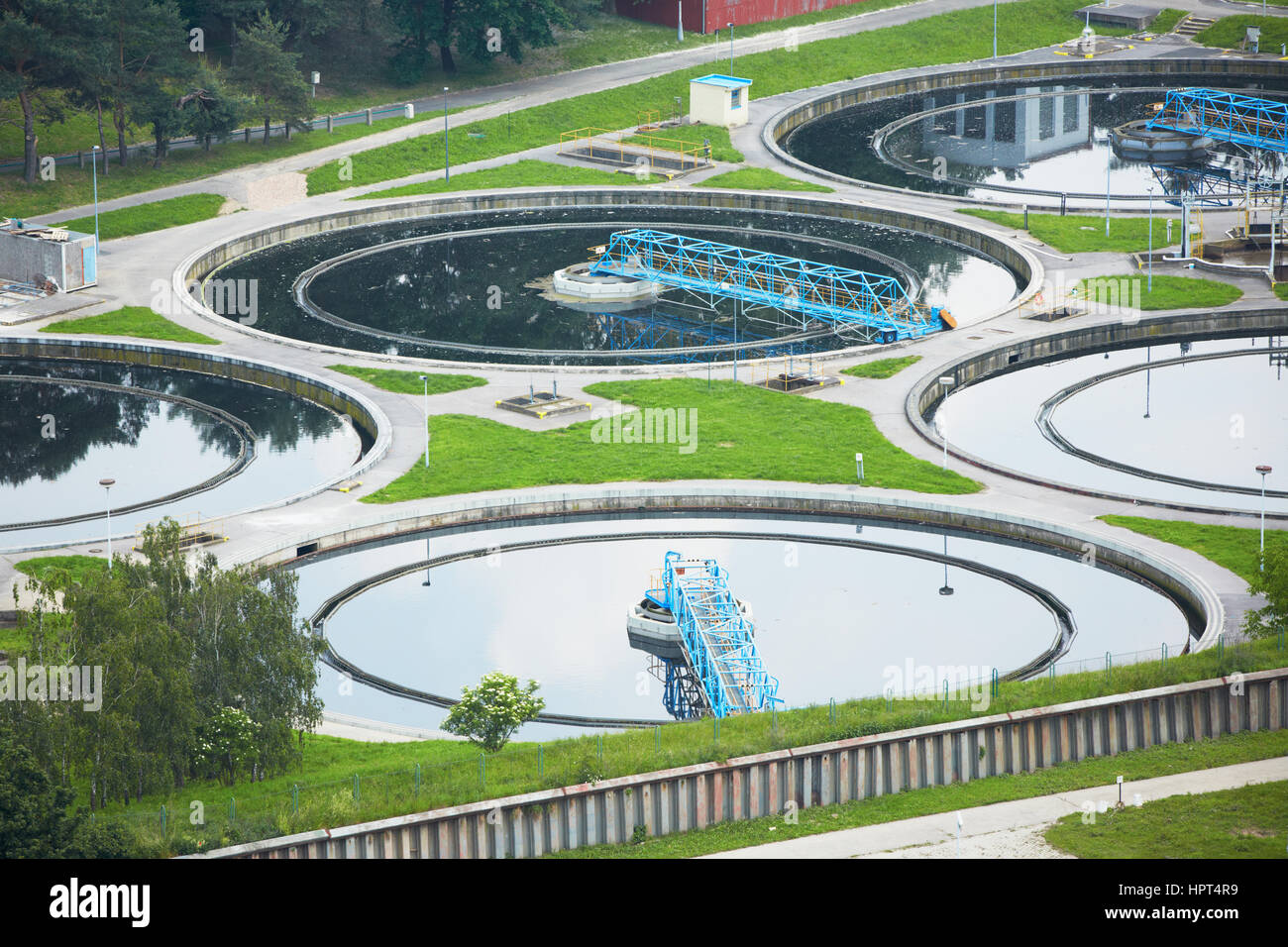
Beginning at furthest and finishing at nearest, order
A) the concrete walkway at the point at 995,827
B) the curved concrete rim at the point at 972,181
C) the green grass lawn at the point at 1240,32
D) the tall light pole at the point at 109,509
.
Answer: the green grass lawn at the point at 1240,32 → the curved concrete rim at the point at 972,181 → the tall light pole at the point at 109,509 → the concrete walkway at the point at 995,827

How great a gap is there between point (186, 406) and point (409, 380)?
9.63 m

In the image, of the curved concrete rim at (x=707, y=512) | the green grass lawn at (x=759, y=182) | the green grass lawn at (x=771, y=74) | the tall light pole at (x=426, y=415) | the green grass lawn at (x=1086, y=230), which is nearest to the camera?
the curved concrete rim at (x=707, y=512)

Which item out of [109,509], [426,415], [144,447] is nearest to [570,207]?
[426,415]

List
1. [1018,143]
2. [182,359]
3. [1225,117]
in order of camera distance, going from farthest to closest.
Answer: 1. [1225,117]
2. [1018,143]
3. [182,359]

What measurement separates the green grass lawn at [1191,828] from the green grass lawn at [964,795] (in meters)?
0.52

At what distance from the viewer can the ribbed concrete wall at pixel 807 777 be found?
165ft

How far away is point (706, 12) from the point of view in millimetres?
147500

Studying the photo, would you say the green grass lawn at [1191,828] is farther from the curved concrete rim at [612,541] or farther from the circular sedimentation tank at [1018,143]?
the circular sedimentation tank at [1018,143]

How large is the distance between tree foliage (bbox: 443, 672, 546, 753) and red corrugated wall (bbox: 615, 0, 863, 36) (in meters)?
101

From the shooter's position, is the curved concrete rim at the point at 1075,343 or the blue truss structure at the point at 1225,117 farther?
the blue truss structure at the point at 1225,117

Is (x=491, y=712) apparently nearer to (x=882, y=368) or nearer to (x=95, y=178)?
(x=882, y=368)

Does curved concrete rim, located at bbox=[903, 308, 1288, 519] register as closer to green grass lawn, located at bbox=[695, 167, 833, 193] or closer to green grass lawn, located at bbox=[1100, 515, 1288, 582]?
green grass lawn, located at bbox=[1100, 515, 1288, 582]

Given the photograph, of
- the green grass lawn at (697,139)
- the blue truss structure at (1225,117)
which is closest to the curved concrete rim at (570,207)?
the green grass lawn at (697,139)

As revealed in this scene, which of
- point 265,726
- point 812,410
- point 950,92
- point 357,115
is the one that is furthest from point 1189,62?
point 265,726
